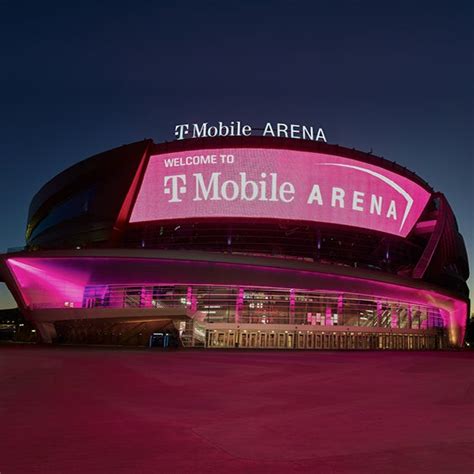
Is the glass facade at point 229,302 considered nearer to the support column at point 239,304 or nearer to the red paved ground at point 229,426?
the support column at point 239,304

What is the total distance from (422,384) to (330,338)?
33226 millimetres

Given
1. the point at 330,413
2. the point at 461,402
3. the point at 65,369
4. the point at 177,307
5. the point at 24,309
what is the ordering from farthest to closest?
the point at 24,309, the point at 177,307, the point at 65,369, the point at 461,402, the point at 330,413

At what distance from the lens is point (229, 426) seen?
8859 millimetres

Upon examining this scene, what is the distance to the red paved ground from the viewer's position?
652 centimetres

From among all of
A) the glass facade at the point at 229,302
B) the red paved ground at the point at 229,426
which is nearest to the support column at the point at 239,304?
the glass facade at the point at 229,302

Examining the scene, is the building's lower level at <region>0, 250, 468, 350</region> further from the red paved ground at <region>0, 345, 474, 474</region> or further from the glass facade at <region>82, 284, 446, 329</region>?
the red paved ground at <region>0, 345, 474, 474</region>

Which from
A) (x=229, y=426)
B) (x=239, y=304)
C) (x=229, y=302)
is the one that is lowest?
(x=229, y=426)

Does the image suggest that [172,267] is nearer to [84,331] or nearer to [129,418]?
[84,331]

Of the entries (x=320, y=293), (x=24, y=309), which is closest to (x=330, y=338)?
(x=320, y=293)

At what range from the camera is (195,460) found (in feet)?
21.7

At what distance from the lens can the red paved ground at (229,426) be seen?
6523 millimetres

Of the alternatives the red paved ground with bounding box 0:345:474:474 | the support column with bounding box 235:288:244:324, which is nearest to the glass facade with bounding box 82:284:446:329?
the support column with bounding box 235:288:244:324

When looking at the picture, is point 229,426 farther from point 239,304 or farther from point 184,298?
point 184,298

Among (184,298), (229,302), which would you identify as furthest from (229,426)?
(184,298)
